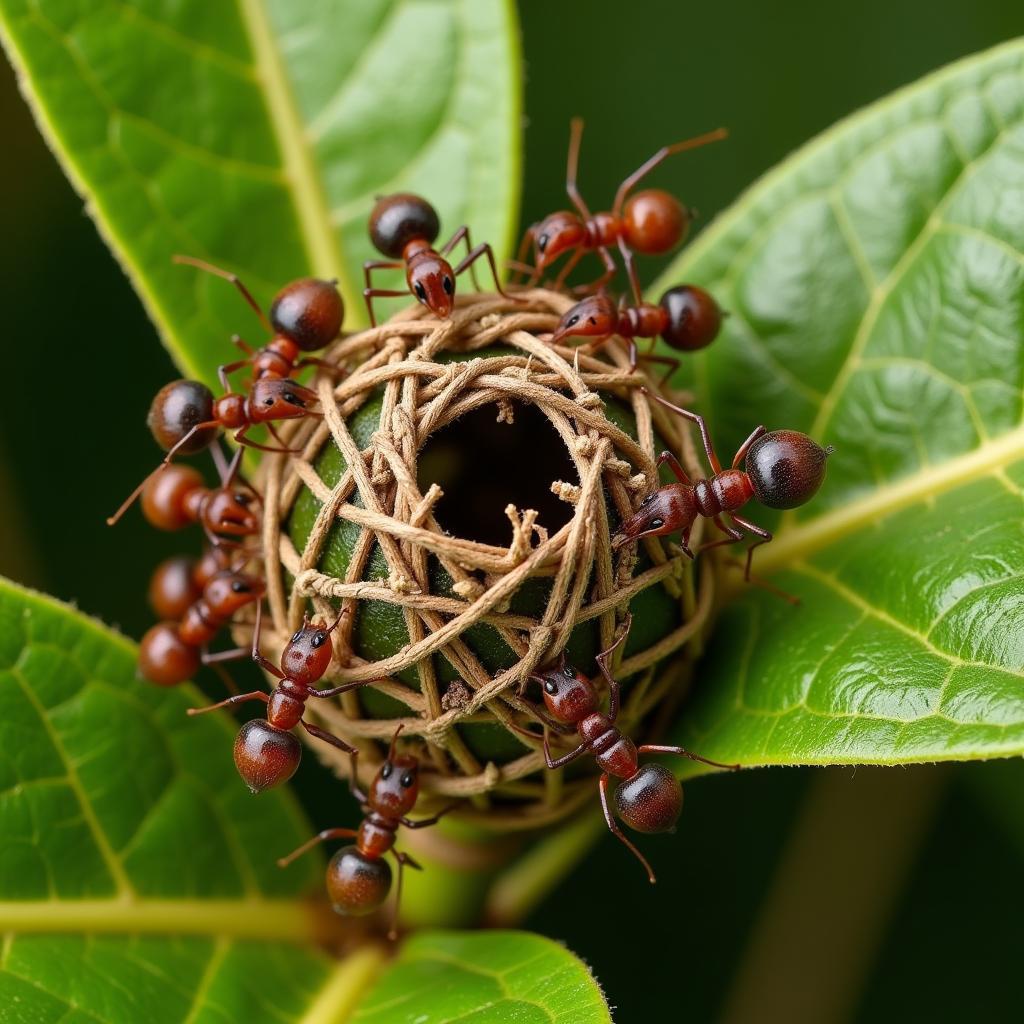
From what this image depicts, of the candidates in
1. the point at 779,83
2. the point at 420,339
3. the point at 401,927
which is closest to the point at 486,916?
the point at 401,927

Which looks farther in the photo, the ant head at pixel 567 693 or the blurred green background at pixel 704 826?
the blurred green background at pixel 704 826

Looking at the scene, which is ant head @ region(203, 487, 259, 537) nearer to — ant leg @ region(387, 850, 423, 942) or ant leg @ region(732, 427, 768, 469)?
ant leg @ region(387, 850, 423, 942)

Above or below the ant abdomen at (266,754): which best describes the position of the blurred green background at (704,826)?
below

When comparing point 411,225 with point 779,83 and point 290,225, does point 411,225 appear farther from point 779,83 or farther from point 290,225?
point 779,83

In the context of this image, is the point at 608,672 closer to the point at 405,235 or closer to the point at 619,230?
the point at 405,235

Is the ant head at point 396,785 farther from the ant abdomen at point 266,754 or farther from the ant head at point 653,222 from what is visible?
the ant head at point 653,222

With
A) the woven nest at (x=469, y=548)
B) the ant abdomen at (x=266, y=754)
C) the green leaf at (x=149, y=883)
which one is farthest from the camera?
the green leaf at (x=149, y=883)

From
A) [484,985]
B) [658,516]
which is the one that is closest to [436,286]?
[658,516]

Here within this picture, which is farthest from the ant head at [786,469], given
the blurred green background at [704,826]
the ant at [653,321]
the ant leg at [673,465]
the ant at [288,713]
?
the blurred green background at [704,826]

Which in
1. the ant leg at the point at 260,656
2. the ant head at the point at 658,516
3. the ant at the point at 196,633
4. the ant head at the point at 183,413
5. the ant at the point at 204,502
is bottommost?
the ant at the point at 196,633
